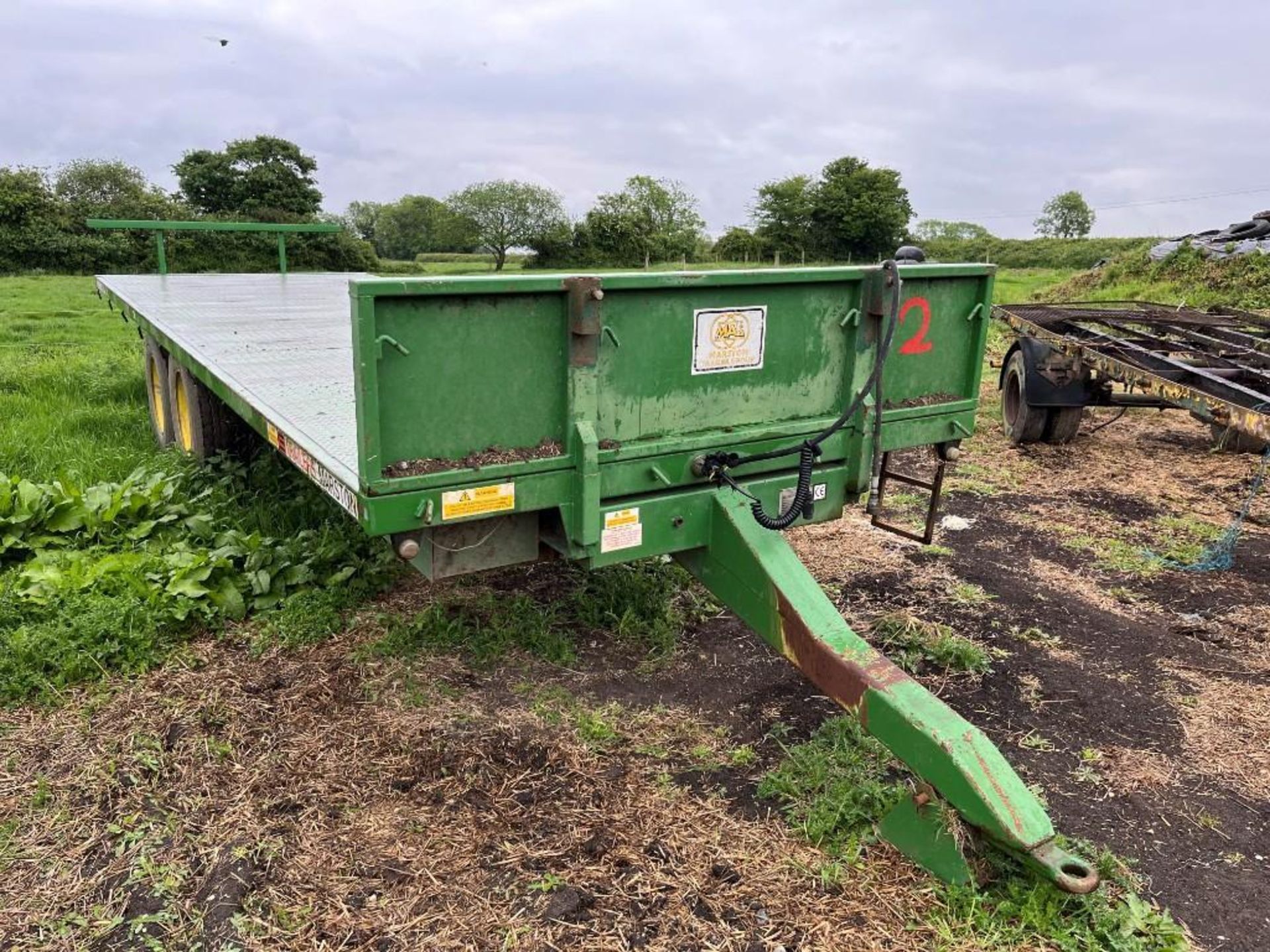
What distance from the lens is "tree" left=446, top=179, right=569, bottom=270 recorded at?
63.7m

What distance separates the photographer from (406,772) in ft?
10.4

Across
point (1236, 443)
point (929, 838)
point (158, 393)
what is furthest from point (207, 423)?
point (1236, 443)

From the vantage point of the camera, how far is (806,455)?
10.6 ft

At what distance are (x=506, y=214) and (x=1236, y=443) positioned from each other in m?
61.2

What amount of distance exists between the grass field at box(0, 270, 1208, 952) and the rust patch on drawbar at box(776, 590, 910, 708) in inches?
15.5

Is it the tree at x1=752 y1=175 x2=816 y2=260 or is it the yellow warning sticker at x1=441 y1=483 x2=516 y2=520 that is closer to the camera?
the yellow warning sticker at x1=441 y1=483 x2=516 y2=520

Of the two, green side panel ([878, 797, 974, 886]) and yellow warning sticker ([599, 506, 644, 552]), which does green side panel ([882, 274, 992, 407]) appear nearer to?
yellow warning sticker ([599, 506, 644, 552])

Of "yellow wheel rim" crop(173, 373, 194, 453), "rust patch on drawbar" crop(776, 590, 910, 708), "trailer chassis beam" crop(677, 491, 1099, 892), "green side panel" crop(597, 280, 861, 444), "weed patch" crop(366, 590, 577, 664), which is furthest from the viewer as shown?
"yellow wheel rim" crop(173, 373, 194, 453)

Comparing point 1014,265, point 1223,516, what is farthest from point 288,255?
point 1223,516

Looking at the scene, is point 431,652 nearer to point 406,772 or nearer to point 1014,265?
point 406,772

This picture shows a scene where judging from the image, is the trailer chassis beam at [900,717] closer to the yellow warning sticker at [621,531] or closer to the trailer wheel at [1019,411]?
the yellow warning sticker at [621,531]

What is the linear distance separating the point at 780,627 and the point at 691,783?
590 millimetres

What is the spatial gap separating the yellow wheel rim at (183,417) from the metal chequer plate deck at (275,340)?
35cm

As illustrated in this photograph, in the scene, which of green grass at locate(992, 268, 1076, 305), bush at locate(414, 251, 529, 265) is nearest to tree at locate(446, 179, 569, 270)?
bush at locate(414, 251, 529, 265)
